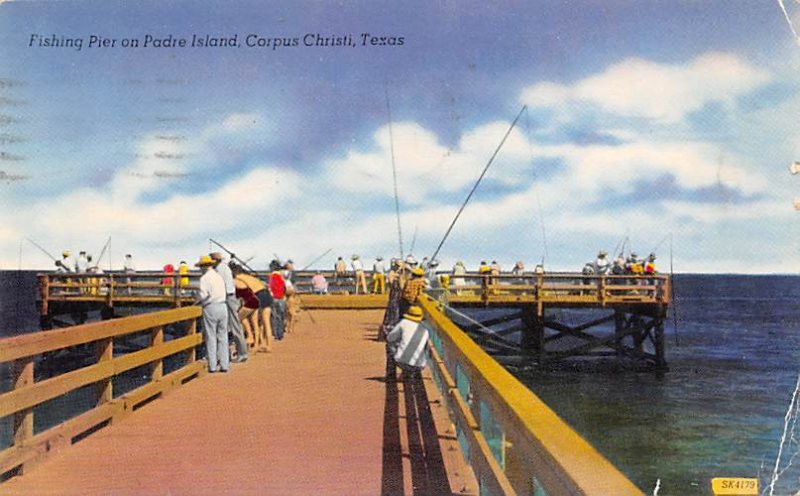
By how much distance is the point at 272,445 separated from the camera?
648cm

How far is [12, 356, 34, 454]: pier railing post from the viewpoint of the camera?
18.5ft

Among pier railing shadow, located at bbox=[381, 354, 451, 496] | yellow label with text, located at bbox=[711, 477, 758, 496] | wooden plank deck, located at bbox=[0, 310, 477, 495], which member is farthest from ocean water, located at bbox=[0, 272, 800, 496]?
yellow label with text, located at bbox=[711, 477, 758, 496]

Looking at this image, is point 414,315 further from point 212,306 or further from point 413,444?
point 413,444

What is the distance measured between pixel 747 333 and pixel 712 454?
1800 inches

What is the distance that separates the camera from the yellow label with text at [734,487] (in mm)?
4957

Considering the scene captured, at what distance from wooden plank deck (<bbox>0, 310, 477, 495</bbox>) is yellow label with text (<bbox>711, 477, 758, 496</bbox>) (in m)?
1.34

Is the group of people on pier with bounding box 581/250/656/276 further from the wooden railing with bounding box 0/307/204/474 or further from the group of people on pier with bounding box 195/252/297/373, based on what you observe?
the wooden railing with bounding box 0/307/204/474

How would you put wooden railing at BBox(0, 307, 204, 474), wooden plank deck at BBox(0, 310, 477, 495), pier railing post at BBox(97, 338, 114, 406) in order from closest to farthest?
wooden plank deck at BBox(0, 310, 477, 495), wooden railing at BBox(0, 307, 204, 474), pier railing post at BBox(97, 338, 114, 406)

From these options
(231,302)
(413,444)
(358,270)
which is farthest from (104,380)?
(358,270)

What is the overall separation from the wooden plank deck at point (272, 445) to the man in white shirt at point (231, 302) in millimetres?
1143

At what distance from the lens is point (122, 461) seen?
5.98 m

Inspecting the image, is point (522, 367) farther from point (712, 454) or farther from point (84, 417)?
point (84, 417)

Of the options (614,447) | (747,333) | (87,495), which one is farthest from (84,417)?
(747,333)

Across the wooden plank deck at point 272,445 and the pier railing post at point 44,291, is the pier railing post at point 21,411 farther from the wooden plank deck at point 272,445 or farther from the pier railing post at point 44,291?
the pier railing post at point 44,291
